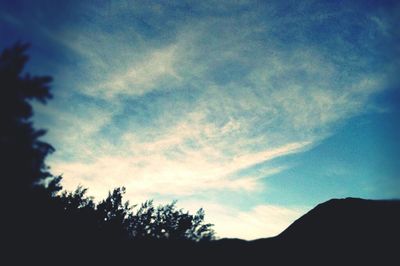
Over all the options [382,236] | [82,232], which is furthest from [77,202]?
[382,236]

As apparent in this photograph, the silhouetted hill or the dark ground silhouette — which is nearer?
the dark ground silhouette

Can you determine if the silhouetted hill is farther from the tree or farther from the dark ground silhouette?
the tree

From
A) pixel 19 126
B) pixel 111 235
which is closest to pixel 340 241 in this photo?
pixel 111 235

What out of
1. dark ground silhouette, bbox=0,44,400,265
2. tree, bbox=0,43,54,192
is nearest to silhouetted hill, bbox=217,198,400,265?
dark ground silhouette, bbox=0,44,400,265

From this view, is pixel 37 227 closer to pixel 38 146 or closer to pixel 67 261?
pixel 67 261

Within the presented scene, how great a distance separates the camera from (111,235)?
18000 mm

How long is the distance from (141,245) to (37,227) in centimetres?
600

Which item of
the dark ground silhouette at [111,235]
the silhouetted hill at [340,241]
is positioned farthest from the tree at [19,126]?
the silhouetted hill at [340,241]

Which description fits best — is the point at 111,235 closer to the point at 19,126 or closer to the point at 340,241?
the point at 19,126

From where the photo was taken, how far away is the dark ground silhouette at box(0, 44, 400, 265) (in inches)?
350

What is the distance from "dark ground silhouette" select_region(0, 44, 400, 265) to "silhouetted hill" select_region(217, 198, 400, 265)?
2.0 inches

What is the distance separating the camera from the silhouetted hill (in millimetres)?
15805

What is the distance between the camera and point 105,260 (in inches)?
569

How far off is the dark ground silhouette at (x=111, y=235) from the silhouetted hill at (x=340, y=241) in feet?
0.16
